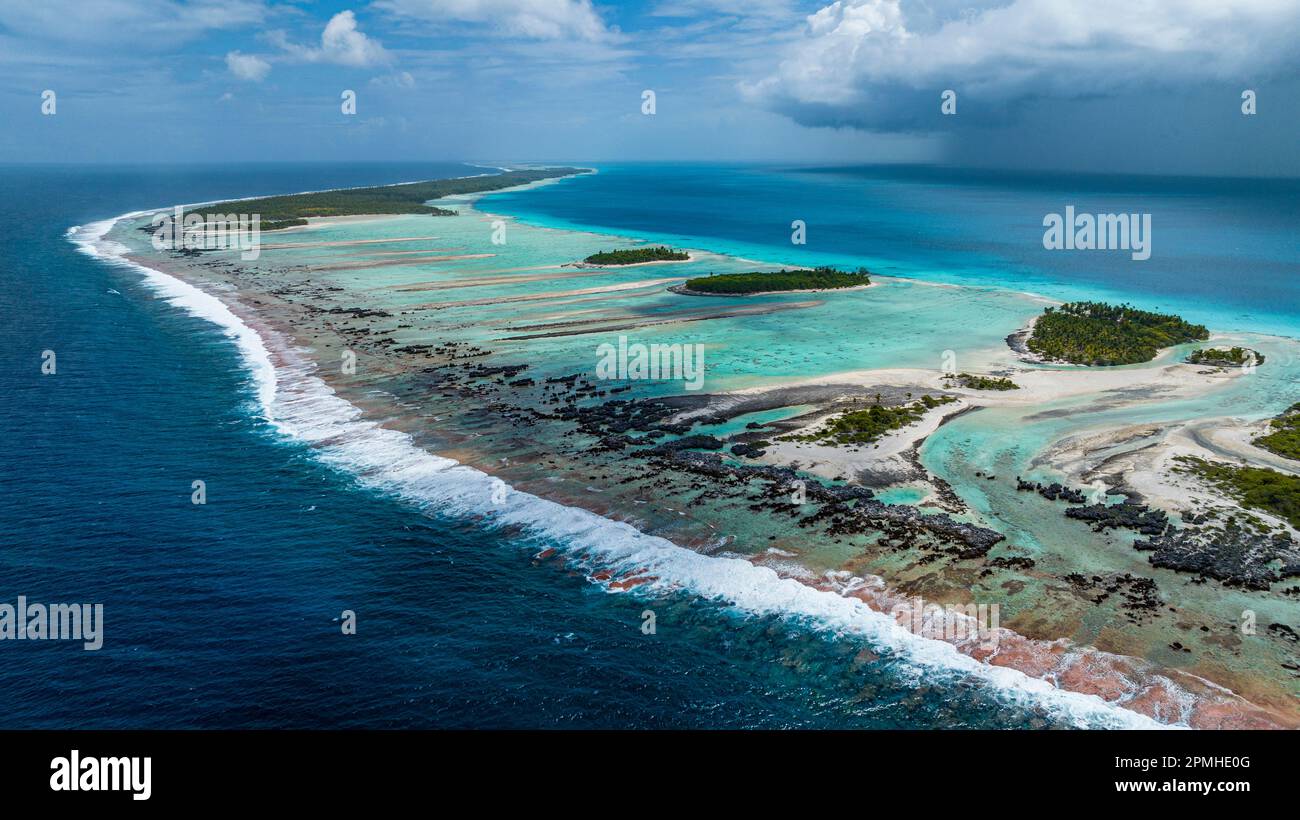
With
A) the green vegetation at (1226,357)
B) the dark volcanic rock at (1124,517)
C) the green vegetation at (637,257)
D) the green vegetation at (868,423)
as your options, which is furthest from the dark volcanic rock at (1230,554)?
the green vegetation at (637,257)

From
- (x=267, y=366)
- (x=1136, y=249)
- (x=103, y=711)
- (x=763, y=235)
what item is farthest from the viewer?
(x=763, y=235)

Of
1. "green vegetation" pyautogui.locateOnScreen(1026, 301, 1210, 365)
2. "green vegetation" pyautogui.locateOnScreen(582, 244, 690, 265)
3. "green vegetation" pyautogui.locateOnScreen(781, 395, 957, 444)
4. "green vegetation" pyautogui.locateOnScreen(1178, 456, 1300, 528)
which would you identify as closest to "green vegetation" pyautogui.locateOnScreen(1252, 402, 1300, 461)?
"green vegetation" pyautogui.locateOnScreen(1178, 456, 1300, 528)

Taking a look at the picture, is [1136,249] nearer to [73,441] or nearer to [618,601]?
[618,601]

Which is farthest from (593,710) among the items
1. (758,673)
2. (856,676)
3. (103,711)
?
(103,711)

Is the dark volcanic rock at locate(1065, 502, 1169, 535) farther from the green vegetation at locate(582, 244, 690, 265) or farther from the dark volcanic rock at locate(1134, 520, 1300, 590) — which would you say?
the green vegetation at locate(582, 244, 690, 265)

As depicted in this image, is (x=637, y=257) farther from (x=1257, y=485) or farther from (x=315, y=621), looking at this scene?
(x=315, y=621)
